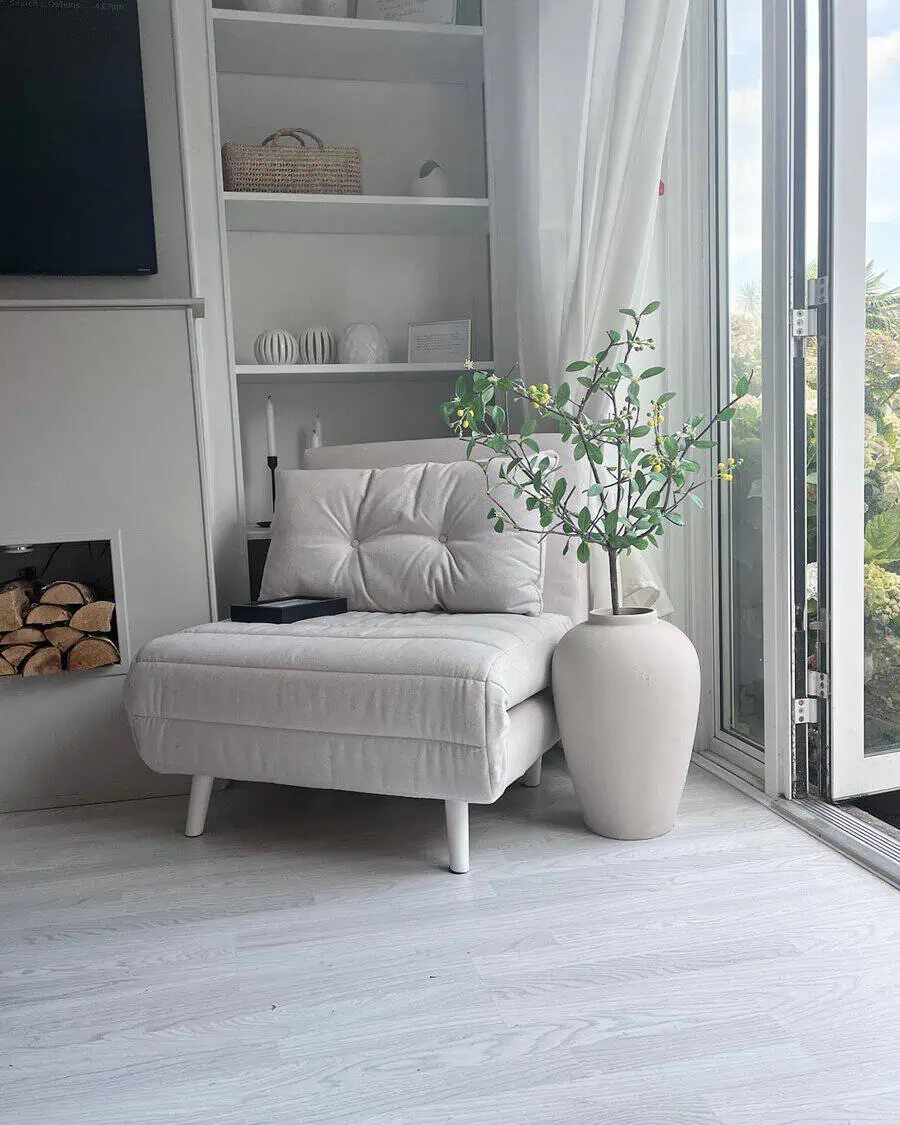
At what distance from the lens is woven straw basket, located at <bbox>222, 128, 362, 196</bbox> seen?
2697 millimetres

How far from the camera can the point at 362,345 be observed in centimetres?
281

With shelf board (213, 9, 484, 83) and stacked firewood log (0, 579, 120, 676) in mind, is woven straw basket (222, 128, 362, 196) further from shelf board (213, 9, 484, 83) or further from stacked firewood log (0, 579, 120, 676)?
stacked firewood log (0, 579, 120, 676)

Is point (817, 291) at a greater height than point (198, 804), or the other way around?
point (817, 291)

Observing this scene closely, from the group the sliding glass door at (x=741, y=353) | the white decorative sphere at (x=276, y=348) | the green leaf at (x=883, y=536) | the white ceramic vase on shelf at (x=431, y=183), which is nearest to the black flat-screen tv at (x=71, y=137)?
the white decorative sphere at (x=276, y=348)

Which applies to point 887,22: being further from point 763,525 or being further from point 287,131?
point 287,131

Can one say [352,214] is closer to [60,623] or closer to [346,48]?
[346,48]

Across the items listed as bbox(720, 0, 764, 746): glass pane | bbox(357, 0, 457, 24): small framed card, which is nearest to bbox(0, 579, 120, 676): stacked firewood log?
bbox(720, 0, 764, 746): glass pane

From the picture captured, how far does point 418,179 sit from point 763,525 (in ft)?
5.21

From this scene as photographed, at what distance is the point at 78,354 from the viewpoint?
2.25 m

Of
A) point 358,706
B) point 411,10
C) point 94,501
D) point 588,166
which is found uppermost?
point 411,10

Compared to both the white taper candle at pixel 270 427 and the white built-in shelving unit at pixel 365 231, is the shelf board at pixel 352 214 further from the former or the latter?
the white taper candle at pixel 270 427

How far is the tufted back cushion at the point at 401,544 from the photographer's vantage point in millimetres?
2133

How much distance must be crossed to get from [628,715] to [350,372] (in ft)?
4.73

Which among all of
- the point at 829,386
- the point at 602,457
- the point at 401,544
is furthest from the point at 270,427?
the point at 829,386
